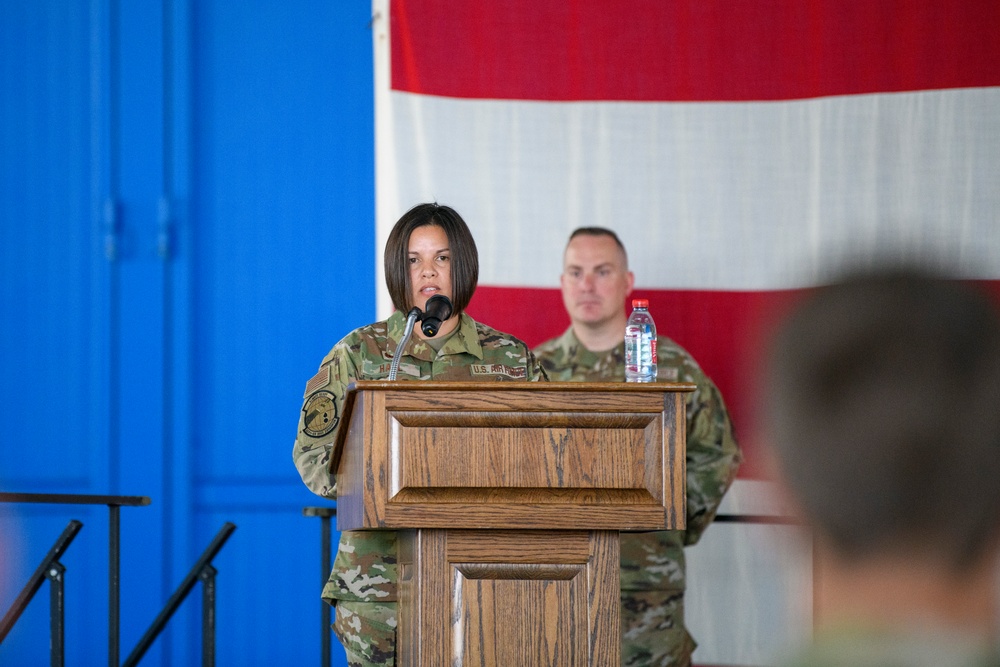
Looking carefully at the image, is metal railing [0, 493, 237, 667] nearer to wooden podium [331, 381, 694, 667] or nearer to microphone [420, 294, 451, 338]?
microphone [420, 294, 451, 338]

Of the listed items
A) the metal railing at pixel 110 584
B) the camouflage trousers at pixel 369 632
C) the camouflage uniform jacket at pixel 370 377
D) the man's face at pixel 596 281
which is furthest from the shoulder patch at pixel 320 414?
the man's face at pixel 596 281

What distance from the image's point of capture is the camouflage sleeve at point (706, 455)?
3270mm

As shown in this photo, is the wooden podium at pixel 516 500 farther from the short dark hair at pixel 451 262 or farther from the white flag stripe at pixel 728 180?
the white flag stripe at pixel 728 180

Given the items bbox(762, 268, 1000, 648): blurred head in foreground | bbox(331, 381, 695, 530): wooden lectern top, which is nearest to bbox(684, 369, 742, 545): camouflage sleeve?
bbox(331, 381, 695, 530): wooden lectern top

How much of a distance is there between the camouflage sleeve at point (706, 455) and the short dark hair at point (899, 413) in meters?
2.62

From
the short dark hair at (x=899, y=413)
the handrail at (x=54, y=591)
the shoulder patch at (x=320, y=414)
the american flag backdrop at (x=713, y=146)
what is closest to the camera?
the short dark hair at (x=899, y=413)

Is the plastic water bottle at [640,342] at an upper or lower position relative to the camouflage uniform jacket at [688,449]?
upper

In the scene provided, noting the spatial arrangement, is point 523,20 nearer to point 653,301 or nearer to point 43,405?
point 653,301

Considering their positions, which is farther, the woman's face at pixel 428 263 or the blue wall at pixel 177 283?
the blue wall at pixel 177 283

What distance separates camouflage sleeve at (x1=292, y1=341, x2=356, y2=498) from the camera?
224cm

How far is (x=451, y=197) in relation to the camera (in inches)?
146

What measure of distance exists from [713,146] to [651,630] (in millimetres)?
1519

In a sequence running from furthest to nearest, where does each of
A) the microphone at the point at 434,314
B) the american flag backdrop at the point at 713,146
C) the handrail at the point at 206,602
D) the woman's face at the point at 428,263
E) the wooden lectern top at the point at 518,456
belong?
the american flag backdrop at the point at 713,146, the handrail at the point at 206,602, the woman's face at the point at 428,263, the microphone at the point at 434,314, the wooden lectern top at the point at 518,456

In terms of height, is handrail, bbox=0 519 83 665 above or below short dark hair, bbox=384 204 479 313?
below
